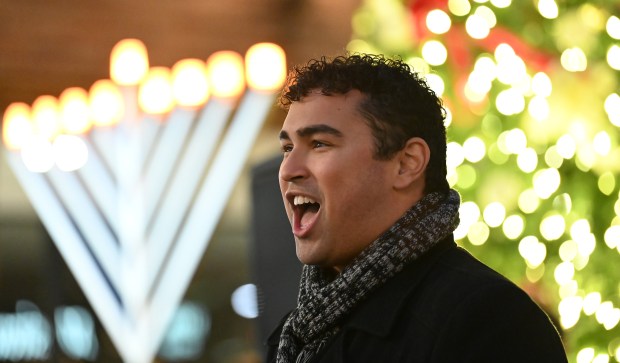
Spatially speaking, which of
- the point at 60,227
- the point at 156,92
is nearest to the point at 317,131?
the point at 156,92

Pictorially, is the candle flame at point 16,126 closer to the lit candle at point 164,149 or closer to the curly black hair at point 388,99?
the lit candle at point 164,149

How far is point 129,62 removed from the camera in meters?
4.95

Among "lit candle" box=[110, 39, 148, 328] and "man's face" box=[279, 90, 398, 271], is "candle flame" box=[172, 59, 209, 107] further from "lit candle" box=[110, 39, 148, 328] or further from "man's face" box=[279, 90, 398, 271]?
"man's face" box=[279, 90, 398, 271]

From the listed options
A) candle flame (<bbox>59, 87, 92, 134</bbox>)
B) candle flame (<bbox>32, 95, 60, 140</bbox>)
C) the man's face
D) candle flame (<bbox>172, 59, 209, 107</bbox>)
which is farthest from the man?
candle flame (<bbox>32, 95, 60, 140</bbox>)

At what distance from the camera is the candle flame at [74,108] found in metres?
5.22

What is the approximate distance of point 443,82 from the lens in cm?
246

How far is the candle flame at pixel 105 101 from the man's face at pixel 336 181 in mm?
3935

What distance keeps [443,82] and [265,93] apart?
2.89 metres

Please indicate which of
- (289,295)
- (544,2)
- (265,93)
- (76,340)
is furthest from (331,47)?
(289,295)

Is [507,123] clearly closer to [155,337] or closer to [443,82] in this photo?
[443,82]

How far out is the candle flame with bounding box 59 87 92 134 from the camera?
17.1 ft

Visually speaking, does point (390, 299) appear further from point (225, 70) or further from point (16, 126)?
point (16, 126)

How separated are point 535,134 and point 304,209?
1.10m

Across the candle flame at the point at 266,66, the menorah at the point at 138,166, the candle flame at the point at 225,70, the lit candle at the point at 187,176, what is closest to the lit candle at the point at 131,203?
A: the menorah at the point at 138,166
